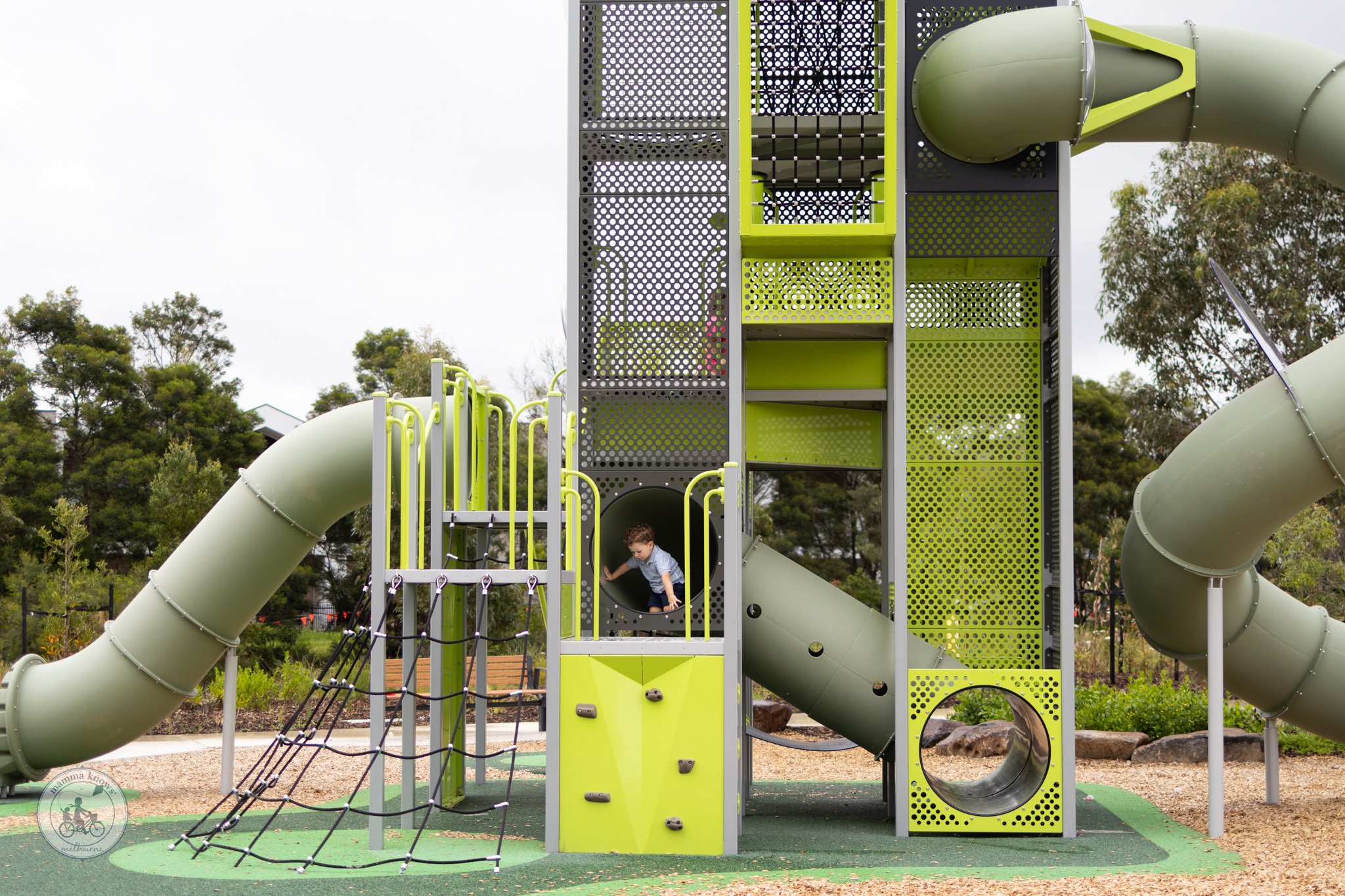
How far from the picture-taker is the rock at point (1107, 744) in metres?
12.4

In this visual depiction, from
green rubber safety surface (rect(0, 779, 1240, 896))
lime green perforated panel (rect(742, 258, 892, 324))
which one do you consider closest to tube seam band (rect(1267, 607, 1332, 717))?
green rubber safety surface (rect(0, 779, 1240, 896))

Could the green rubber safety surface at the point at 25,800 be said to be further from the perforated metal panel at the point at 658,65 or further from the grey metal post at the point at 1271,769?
the grey metal post at the point at 1271,769

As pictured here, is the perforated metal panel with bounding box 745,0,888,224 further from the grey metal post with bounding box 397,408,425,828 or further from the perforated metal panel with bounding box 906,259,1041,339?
the grey metal post with bounding box 397,408,425,828

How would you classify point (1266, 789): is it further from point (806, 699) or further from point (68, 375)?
point (68, 375)

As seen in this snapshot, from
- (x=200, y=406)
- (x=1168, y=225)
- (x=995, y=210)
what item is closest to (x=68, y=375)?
(x=200, y=406)

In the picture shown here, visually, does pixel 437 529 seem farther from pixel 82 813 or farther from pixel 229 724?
pixel 82 813

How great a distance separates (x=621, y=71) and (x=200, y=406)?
22060mm

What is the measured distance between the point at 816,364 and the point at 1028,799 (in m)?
3.35

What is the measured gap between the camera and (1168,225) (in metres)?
22.4

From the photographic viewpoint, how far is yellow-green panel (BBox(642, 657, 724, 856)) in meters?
7.35

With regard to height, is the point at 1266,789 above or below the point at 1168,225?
below

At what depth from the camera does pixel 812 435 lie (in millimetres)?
10594

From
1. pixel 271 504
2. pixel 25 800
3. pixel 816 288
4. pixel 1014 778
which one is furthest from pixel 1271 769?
pixel 25 800

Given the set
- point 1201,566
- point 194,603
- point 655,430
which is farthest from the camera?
point 194,603
